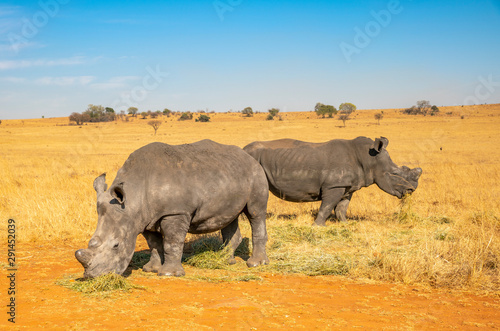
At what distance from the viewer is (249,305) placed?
5371 mm

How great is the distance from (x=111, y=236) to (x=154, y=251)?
1.19 metres

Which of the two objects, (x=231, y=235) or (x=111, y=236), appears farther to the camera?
(x=231, y=235)

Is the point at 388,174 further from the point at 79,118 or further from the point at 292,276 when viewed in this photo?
the point at 79,118

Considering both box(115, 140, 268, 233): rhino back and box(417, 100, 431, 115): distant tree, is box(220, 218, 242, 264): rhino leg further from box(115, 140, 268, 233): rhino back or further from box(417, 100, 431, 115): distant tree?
box(417, 100, 431, 115): distant tree

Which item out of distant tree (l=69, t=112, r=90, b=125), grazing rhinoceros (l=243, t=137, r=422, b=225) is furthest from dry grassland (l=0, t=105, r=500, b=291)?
distant tree (l=69, t=112, r=90, b=125)

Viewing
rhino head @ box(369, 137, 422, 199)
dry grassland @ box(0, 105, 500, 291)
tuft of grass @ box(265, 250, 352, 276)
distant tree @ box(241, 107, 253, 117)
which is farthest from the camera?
distant tree @ box(241, 107, 253, 117)

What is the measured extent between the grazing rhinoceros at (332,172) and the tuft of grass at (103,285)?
5.69 m

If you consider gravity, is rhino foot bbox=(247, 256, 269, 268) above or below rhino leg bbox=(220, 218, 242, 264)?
below

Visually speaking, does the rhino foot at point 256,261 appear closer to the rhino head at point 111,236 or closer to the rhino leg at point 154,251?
the rhino leg at point 154,251

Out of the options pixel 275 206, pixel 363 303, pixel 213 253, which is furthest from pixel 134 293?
pixel 275 206

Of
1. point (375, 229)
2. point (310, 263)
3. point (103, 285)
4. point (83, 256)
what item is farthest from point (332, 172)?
point (83, 256)

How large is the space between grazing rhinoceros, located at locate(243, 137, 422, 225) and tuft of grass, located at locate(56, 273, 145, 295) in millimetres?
5688

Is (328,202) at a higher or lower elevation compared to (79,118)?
lower

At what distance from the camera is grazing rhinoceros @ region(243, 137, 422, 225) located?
10.7 m
